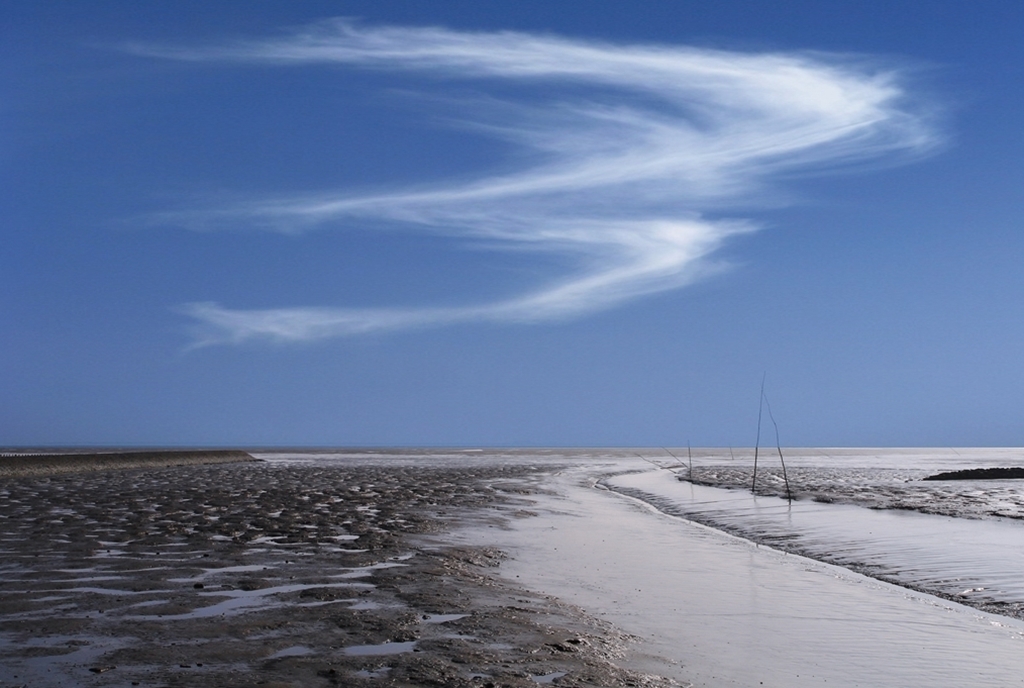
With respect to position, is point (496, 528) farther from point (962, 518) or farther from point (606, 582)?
point (962, 518)

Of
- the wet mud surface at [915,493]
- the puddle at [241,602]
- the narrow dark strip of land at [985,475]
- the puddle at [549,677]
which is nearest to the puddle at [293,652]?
the puddle at [241,602]

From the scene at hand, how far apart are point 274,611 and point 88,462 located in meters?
44.7

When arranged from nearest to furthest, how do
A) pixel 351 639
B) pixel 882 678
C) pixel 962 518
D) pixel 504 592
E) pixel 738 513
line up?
1. pixel 882 678
2. pixel 351 639
3. pixel 504 592
4. pixel 962 518
5. pixel 738 513

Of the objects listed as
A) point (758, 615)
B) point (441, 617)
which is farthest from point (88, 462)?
point (758, 615)

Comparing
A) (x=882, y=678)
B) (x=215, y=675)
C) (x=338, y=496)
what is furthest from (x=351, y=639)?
(x=338, y=496)

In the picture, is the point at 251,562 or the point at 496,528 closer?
the point at 251,562

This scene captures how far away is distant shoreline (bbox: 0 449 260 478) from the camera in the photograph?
1591 inches

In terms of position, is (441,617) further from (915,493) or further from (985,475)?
(985,475)

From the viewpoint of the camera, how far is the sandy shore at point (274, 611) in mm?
6789

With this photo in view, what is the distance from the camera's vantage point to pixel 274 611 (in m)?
9.09

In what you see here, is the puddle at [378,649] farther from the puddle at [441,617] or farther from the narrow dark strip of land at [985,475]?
the narrow dark strip of land at [985,475]

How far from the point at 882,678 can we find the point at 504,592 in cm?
496

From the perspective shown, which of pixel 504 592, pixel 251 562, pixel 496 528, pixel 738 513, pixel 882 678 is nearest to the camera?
pixel 882 678

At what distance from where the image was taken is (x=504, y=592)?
1086 cm
